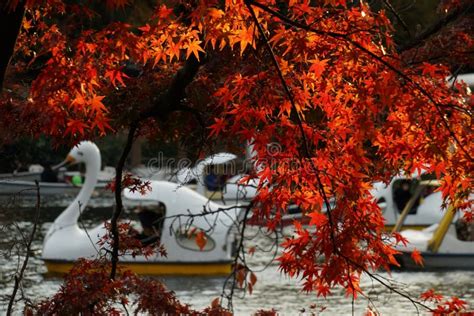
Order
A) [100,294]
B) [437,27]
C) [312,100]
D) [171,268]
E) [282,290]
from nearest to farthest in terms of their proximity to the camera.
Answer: [312,100] < [100,294] < [437,27] < [282,290] < [171,268]

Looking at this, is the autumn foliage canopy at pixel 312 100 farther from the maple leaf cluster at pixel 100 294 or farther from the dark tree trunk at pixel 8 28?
the maple leaf cluster at pixel 100 294

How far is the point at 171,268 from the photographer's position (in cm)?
1731

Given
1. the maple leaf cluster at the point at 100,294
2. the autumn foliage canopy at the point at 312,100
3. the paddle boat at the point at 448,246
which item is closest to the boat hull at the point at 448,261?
the paddle boat at the point at 448,246

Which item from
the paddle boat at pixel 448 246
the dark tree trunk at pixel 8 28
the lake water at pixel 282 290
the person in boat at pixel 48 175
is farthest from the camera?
the person in boat at pixel 48 175

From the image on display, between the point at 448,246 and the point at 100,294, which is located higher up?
the point at 448,246

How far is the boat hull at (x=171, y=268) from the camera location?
17.2 metres

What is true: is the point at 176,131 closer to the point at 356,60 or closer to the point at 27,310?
the point at 27,310

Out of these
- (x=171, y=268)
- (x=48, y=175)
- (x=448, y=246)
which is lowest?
(x=171, y=268)

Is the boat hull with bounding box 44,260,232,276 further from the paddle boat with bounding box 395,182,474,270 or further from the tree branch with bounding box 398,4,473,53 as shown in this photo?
the tree branch with bounding box 398,4,473,53

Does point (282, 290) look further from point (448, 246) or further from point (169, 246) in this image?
point (448, 246)

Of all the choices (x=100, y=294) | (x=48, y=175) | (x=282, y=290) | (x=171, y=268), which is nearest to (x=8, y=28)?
(x=100, y=294)

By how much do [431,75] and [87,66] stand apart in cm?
190

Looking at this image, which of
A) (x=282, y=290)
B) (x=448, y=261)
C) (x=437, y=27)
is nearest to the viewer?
(x=437, y=27)

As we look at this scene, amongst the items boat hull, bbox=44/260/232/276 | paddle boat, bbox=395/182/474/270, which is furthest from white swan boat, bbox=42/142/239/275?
paddle boat, bbox=395/182/474/270
